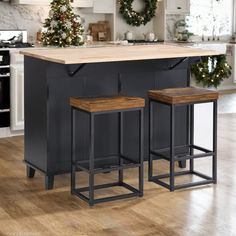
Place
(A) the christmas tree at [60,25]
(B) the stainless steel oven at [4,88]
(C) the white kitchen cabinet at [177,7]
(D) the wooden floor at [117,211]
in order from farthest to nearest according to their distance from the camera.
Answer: (C) the white kitchen cabinet at [177,7], (A) the christmas tree at [60,25], (B) the stainless steel oven at [4,88], (D) the wooden floor at [117,211]

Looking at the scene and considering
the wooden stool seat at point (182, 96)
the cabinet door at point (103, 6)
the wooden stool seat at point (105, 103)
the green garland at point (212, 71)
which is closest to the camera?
the wooden stool seat at point (105, 103)

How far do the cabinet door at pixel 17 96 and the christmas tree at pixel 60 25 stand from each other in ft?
2.02

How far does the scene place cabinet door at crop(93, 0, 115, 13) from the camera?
28.0 feet

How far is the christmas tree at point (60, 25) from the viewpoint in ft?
24.5

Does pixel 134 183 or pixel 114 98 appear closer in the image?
pixel 114 98

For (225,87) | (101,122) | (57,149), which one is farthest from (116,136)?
(225,87)

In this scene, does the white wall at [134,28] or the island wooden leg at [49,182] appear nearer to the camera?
the island wooden leg at [49,182]

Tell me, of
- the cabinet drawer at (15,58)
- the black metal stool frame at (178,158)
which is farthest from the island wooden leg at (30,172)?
the cabinet drawer at (15,58)

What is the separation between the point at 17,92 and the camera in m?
7.15

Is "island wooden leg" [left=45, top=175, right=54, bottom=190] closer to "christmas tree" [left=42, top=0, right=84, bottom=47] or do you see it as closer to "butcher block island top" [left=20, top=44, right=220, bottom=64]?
"butcher block island top" [left=20, top=44, right=220, bottom=64]

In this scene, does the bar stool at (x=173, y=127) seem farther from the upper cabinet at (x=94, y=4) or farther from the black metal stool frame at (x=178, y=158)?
the upper cabinet at (x=94, y=4)

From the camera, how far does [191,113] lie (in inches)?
224

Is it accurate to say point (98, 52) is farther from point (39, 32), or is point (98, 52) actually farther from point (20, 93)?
point (39, 32)

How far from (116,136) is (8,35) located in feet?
9.17
